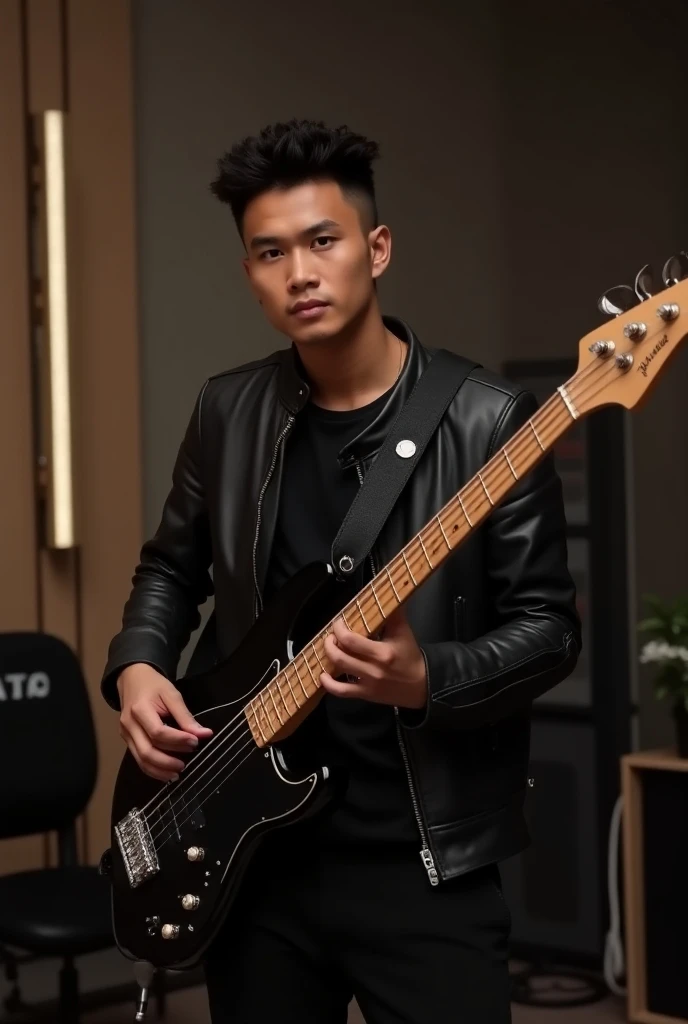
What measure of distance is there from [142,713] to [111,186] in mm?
2436

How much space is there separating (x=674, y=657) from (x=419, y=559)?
2.27 meters

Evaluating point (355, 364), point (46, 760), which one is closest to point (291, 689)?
point (355, 364)

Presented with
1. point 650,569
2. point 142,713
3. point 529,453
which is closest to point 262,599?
point 142,713

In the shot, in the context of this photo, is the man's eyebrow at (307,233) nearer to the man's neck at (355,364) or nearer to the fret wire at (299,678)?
the man's neck at (355,364)

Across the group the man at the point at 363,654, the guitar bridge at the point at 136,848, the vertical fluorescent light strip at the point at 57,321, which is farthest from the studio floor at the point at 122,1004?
the man at the point at 363,654

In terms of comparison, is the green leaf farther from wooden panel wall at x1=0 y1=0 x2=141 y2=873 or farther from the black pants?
the black pants

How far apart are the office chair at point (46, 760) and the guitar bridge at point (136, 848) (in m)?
1.28

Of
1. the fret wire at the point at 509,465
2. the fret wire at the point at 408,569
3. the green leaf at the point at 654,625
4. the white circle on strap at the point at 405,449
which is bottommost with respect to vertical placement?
the green leaf at the point at 654,625

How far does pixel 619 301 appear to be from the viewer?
138 cm

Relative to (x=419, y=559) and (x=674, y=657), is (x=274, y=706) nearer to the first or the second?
Result: (x=419, y=559)

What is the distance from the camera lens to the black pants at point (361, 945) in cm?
157

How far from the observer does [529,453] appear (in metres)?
1.42

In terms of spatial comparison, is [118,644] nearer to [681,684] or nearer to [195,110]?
[681,684]

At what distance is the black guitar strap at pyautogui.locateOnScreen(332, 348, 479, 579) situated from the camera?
1.65m
